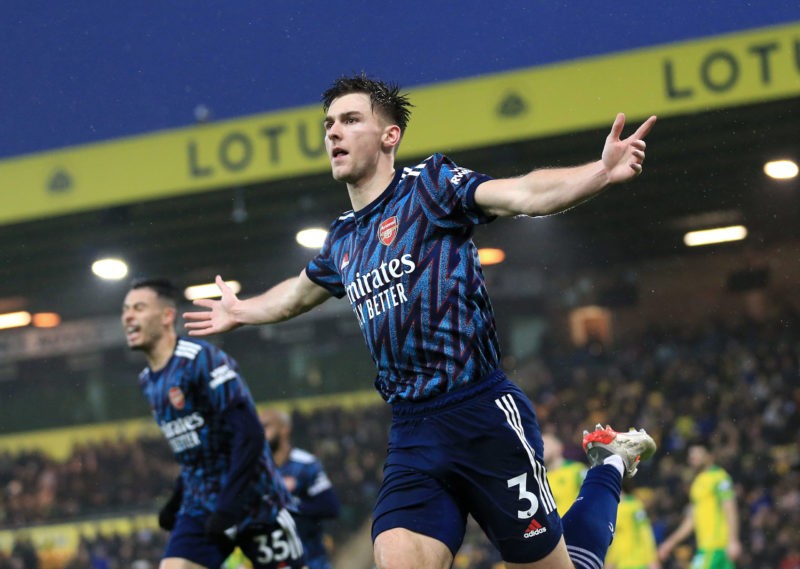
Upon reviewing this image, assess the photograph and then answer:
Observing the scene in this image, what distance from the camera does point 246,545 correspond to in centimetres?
553

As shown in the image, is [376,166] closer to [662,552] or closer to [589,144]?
[662,552]

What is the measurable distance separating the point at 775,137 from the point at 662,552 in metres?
5.93

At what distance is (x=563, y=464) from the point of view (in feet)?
28.8

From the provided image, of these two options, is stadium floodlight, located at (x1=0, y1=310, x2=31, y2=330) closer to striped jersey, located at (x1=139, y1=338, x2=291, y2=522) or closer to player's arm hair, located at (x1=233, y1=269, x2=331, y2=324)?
striped jersey, located at (x1=139, y1=338, x2=291, y2=522)

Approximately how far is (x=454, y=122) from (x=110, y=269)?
7.81m

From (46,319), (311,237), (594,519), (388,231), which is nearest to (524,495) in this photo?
(594,519)

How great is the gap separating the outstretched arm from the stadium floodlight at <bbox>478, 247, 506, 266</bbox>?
46.5 ft

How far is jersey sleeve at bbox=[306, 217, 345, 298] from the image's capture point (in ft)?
13.0

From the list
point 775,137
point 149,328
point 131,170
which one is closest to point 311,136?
point 131,170

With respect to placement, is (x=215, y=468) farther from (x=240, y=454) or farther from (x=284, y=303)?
(x=284, y=303)

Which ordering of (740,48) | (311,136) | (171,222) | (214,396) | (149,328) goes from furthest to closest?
(171,222) < (311,136) < (740,48) < (149,328) < (214,396)

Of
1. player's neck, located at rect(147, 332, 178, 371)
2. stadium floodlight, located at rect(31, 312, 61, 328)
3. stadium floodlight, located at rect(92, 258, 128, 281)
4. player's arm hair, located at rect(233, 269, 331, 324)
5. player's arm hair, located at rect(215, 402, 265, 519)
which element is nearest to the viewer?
A: player's arm hair, located at rect(233, 269, 331, 324)

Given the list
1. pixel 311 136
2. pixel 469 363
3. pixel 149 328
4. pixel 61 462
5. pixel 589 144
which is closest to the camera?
pixel 469 363

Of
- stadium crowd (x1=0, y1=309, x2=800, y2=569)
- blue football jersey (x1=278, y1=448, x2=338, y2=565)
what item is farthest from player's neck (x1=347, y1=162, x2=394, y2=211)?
stadium crowd (x1=0, y1=309, x2=800, y2=569)
